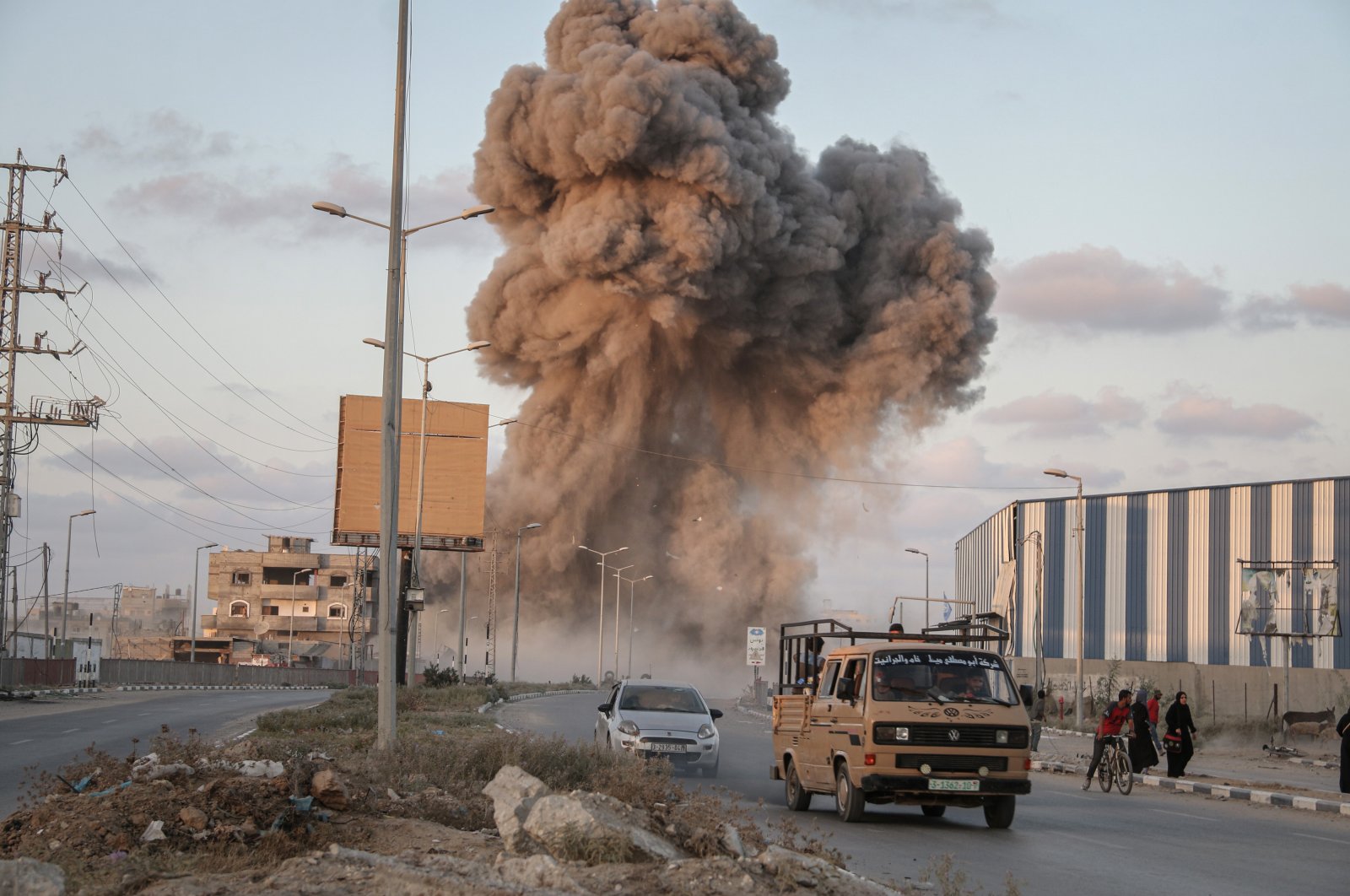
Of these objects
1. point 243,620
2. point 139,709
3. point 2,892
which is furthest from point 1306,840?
point 243,620

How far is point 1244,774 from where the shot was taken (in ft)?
76.5

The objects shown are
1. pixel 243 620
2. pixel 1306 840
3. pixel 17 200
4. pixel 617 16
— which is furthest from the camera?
pixel 243 620

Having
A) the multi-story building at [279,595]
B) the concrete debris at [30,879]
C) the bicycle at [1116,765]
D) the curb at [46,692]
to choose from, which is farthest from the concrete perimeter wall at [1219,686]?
the multi-story building at [279,595]

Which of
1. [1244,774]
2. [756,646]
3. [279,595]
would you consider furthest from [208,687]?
[1244,774]

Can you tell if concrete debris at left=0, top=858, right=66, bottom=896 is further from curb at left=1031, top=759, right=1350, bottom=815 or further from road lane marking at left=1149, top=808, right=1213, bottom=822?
curb at left=1031, top=759, right=1350, bottom=815

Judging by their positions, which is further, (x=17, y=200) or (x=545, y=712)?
(x=17, y=200)

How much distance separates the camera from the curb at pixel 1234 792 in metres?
16.9

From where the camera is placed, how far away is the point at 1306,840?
13.3 m

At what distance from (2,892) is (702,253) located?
3855 centimetres

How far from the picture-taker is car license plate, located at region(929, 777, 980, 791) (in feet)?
42.6

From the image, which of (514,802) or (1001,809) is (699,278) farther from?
(514,802)

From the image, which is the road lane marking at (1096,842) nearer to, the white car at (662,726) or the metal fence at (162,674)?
the white car at (662,726)

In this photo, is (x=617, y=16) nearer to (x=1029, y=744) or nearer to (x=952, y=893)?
(x=1029, y=744)

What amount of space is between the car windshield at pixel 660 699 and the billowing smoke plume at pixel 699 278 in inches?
1014
